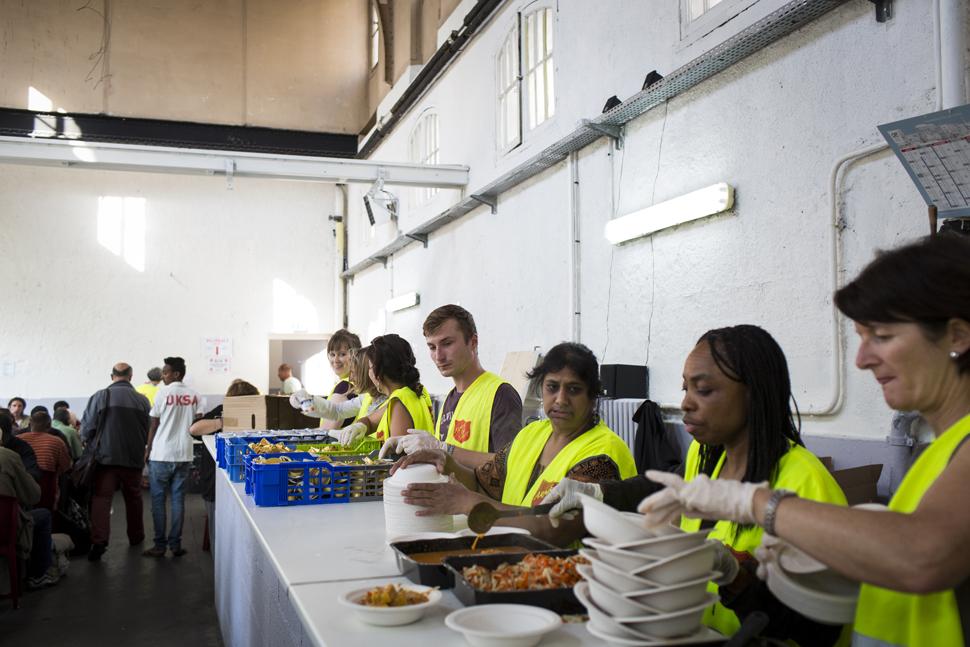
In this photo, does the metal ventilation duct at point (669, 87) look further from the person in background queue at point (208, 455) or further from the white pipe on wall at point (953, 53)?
the person in background queue at point (208, 455)

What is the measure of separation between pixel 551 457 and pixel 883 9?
237 cm

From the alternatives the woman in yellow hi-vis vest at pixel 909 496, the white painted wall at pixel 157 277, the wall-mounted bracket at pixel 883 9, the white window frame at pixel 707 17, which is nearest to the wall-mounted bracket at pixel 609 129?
the white window frame at pixel 707 17

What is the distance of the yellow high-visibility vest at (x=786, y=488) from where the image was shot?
1.67m

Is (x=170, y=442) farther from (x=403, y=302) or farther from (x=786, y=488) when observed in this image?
(x=786, y=488)

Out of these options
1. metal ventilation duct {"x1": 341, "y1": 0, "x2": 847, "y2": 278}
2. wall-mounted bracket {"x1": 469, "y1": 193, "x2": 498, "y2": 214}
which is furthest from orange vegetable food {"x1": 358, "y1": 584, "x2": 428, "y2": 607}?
wall-mounted bracket {"x1": 469, "y1": 193, "x2": 498, "y2": 214}

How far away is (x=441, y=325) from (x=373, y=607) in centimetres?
209

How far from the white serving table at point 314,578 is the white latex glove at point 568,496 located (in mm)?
380

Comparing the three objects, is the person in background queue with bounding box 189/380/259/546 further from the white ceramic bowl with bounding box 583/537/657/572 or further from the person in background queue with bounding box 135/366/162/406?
the white ceramic bowl with bounding box 583/537/657/572

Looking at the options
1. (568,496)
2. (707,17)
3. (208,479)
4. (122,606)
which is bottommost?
(122,606)

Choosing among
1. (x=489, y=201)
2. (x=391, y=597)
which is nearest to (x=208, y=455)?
(x=489, y=201)

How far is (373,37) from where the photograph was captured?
12.4 meters

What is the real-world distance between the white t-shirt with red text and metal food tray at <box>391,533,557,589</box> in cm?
581

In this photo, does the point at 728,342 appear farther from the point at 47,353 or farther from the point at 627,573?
the point at 47,353

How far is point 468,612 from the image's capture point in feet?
5.05
